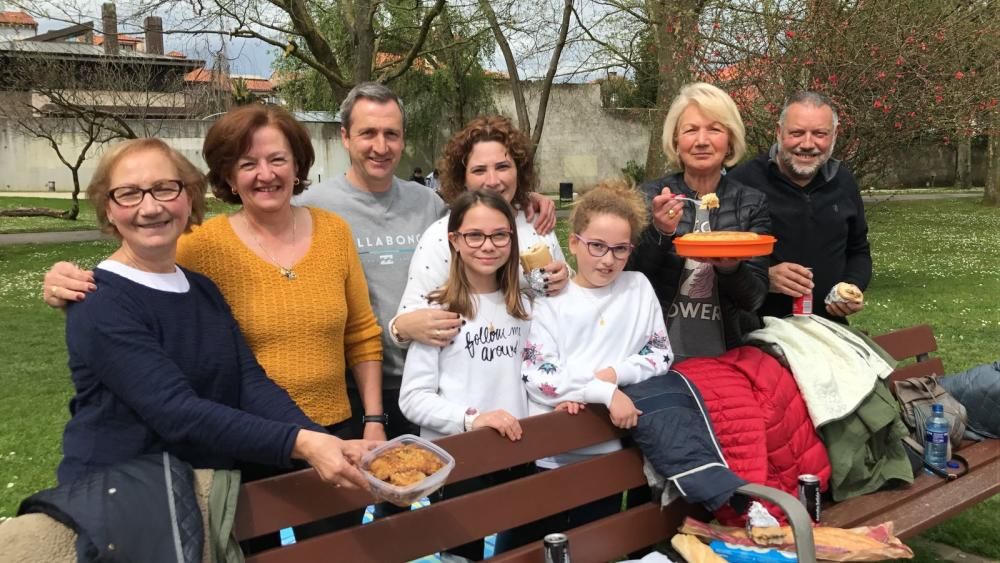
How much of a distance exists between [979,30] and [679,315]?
29.6 ft

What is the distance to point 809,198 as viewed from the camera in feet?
13.7

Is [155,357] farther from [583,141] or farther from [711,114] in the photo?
[583,141]

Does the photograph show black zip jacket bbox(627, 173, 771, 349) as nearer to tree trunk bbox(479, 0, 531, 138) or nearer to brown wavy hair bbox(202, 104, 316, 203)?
brown wavy hair bbox(202, 104, 316, 203)

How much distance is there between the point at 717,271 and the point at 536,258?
2.68 ft

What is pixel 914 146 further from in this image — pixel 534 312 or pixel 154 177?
pixel 154 177

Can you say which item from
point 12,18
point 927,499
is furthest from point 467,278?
point 12,18

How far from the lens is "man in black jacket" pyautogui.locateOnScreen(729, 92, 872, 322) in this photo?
13.4ft

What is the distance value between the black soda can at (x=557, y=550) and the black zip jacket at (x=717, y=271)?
4.29ft

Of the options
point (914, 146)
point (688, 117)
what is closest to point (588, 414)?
point (688, 117)

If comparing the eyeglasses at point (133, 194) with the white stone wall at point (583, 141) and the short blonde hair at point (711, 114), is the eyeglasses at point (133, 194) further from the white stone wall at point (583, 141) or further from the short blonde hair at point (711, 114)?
the white stone wall at point (583, 141)

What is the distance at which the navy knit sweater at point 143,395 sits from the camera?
2023 millimetres

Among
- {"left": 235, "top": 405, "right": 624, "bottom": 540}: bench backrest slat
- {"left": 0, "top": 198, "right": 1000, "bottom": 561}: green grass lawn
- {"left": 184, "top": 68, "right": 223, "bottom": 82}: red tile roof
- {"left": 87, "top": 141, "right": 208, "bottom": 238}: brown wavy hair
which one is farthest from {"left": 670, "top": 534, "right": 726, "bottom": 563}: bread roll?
{"left": 184, "top": 68, "right": 223, "bottom": 82}: red tile roof

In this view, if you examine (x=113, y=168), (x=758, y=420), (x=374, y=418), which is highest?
(x=113, y=168)

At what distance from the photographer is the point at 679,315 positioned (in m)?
3.67
